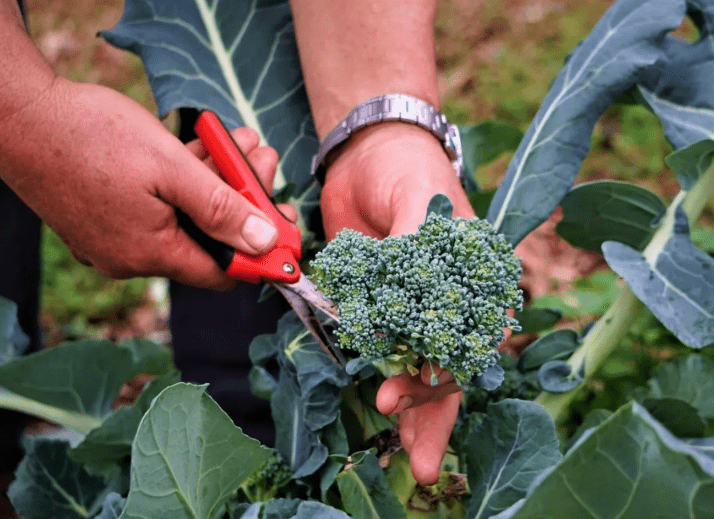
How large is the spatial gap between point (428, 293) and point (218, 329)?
0.97 m

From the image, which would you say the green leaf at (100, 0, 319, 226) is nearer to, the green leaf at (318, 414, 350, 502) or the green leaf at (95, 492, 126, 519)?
the green leaf at (318, 414, 350, 502)

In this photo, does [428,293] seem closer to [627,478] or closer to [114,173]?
[627,478]

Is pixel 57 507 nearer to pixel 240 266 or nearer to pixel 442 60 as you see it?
pixel 240 266

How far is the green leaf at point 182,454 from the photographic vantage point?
0.88 meters

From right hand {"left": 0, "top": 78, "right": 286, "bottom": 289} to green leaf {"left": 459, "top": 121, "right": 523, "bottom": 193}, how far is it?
0.64 metres

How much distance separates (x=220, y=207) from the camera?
1.16 m

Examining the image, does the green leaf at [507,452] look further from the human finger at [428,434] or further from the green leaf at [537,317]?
the green leaf at [537,317]

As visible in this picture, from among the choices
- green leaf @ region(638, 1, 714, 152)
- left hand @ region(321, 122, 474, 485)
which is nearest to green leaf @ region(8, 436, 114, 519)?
left hand @ region(321, 122, 474, 485)

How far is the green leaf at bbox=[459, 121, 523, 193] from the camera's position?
1609 millimetres

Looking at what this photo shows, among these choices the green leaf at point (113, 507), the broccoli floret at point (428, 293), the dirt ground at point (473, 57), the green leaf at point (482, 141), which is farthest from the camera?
the dirt ground at point (473, 57)

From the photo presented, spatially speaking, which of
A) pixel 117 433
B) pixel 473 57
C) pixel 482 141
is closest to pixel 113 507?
A: pixel 117 433

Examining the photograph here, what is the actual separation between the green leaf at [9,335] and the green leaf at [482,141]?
1.14m

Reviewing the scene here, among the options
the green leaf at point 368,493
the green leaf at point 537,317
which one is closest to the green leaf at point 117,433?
the green leaf at point 368,493

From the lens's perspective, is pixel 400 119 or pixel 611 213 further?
pixel 611 213
